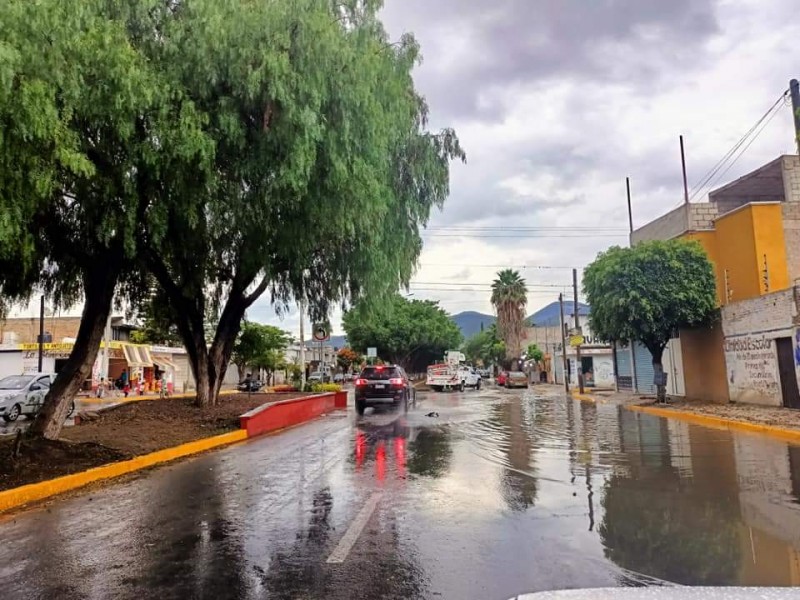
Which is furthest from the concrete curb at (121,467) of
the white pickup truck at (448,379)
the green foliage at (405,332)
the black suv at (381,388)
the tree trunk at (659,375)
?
the green foliage at (405,332)

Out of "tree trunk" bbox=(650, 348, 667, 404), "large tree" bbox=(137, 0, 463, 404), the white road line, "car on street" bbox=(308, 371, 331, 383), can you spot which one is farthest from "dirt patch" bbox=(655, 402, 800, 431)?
"car on street" bbox=(308, 371, 331, 383)

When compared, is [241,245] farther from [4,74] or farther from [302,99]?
[4,74]

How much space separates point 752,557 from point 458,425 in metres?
12.6

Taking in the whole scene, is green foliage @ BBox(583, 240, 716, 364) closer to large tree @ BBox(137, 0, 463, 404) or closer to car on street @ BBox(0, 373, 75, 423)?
large tree @ BBox(137, 0, 463, 404)

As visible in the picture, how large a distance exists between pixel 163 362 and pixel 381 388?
3070 centimetres

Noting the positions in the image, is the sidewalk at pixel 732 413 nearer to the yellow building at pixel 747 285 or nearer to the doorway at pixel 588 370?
the yellow building at pixel 747 285

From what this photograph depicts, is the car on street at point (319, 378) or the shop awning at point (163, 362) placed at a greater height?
the shop awning at point (163, 362)

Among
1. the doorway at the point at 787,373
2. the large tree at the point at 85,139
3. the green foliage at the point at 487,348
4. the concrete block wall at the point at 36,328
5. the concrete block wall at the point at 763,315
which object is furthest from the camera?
the green foliage at the point at 487,348

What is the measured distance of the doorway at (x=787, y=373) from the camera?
65.3ft

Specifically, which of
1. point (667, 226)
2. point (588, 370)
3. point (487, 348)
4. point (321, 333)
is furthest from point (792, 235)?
point (487, 348)

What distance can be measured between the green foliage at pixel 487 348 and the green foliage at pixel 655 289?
5711cm

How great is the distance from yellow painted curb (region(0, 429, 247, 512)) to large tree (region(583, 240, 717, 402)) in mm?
15250

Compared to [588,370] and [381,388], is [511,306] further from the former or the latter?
[381,388]

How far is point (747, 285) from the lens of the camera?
25891 millimetres
